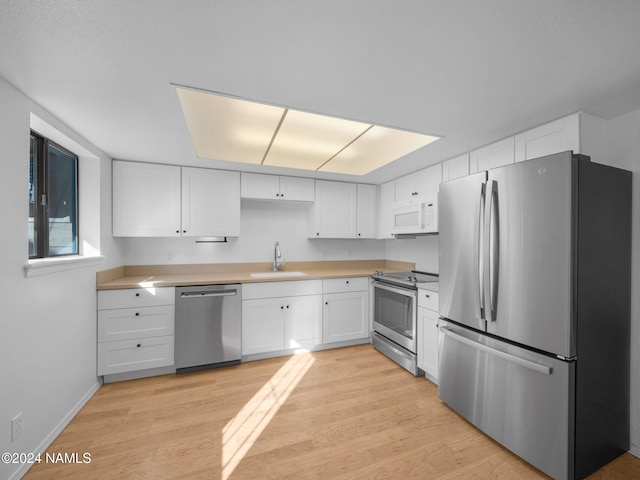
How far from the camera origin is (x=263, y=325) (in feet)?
10.2

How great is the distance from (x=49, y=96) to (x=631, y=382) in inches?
160

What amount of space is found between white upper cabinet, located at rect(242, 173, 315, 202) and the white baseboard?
2.37m

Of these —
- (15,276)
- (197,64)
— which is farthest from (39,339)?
(197,64)

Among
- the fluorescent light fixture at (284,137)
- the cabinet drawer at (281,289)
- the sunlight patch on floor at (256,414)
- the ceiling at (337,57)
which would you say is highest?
the fluorescent light fixture at (284,137)

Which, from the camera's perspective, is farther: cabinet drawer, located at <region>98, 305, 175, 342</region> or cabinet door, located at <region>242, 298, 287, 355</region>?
cabinet door, located at <region>242, 298, 287, 355</region>

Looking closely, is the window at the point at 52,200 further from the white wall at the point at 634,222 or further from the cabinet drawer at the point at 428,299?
the white wall at the point at 634,222

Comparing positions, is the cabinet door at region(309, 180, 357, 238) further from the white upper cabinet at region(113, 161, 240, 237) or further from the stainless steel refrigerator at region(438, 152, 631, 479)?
the stainless steel refrigerator at region(438, 152, 631, 479)

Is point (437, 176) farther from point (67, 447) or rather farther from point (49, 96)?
point (67, 447)

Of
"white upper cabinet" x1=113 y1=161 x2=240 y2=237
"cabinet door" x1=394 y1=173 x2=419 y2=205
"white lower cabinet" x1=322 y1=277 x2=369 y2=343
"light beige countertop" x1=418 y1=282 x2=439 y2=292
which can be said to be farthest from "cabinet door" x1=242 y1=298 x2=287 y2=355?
"cabinet door" x1=394 y1=173 x2=419 y2=205

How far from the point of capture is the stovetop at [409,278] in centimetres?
288

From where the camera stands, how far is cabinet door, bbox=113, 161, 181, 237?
2.92 m

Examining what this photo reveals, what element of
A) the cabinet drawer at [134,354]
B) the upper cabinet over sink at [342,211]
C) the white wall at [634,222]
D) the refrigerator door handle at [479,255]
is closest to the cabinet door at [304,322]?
the upper cabinet over sink at [342,211]

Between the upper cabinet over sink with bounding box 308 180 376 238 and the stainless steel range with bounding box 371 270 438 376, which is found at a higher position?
the upper cabinet over sink with bounding box 308 180 376 238

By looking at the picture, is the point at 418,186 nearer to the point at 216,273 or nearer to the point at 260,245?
the point at 260,245
